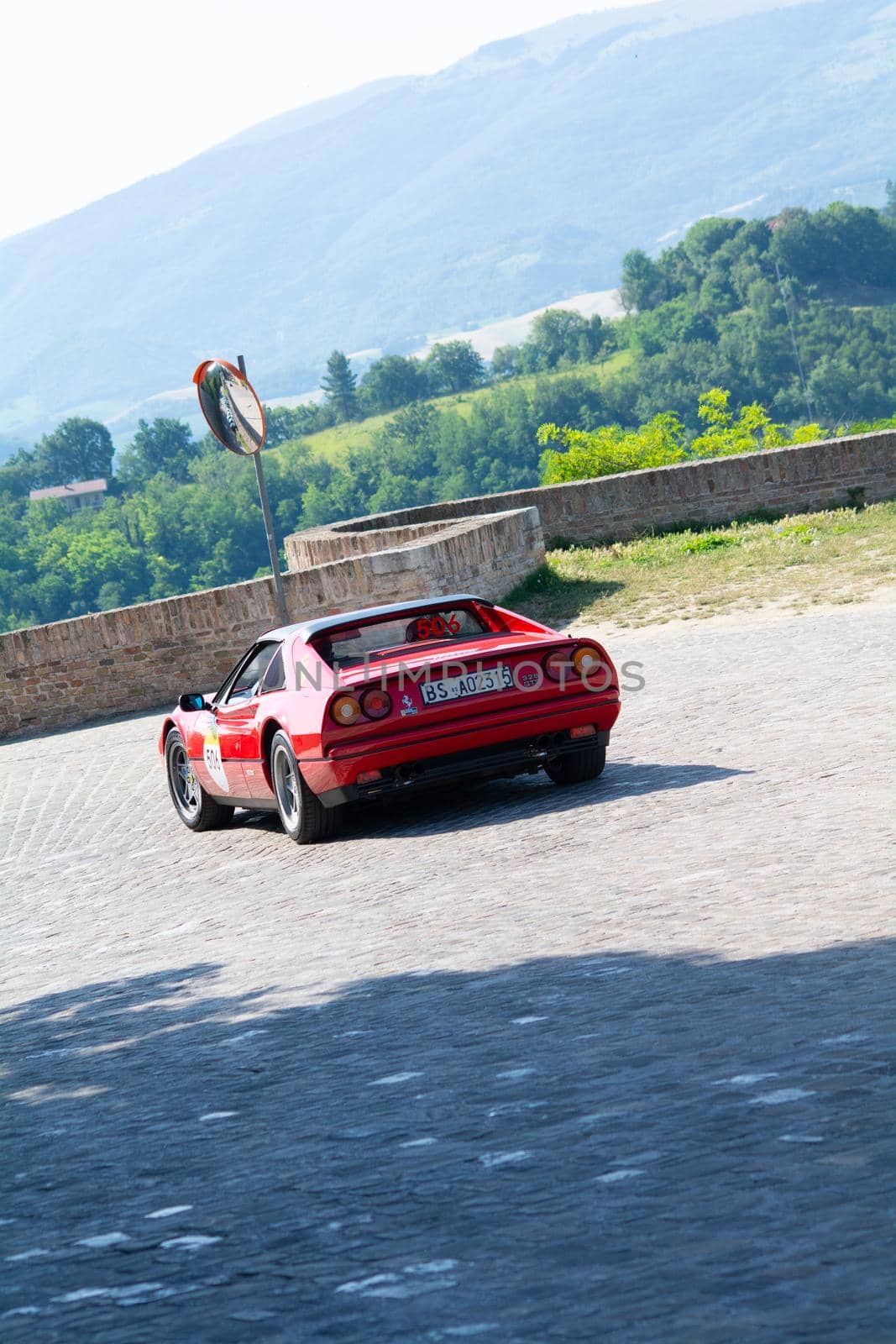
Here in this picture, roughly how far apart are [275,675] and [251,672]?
69cm

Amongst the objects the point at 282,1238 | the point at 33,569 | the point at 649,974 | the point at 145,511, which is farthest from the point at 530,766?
the point at 145,511

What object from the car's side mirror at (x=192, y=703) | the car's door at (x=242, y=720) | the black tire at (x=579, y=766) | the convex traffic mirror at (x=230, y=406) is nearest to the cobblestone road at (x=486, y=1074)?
the black tire at (x=579, y=766)

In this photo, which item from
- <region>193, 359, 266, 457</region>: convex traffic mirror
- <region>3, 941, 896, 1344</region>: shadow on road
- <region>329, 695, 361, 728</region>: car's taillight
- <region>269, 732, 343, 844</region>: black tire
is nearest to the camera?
<region>3, 941, 896, 1344</region>: shadow on road

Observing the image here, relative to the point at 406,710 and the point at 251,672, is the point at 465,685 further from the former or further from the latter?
the point at 251,672

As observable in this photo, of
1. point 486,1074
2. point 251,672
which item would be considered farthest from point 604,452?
point 486,1074

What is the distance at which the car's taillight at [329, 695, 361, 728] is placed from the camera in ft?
26.3

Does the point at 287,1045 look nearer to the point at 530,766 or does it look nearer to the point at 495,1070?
the point at 495,1070

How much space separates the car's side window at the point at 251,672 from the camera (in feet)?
30.8

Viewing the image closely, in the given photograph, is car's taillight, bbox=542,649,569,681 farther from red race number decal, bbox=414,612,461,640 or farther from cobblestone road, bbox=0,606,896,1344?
red race number decal, bbox=414,612,461,640

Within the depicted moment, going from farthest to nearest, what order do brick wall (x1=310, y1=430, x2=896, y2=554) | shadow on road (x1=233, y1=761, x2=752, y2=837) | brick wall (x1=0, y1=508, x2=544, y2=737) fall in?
brick wall (x1=310, y1=430, x2=896, y2=554) < brick wall (x1=0, y1=508, x2=544, y2=737) < shadow on road (x1=233, y1=761, x2=752, y2=837)

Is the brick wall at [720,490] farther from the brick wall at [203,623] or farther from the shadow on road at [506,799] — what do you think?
the shadow on road at [506,799]

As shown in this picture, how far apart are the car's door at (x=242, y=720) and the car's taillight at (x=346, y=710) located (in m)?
0.81

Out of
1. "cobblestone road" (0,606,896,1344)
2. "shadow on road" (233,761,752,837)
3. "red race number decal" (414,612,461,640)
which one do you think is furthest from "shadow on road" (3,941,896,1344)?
"red race number decal" (414,612,461,640)

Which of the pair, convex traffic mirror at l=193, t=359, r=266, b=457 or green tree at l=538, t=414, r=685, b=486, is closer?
convex traffic mirror at l=193, t=359, r=266, b=457
